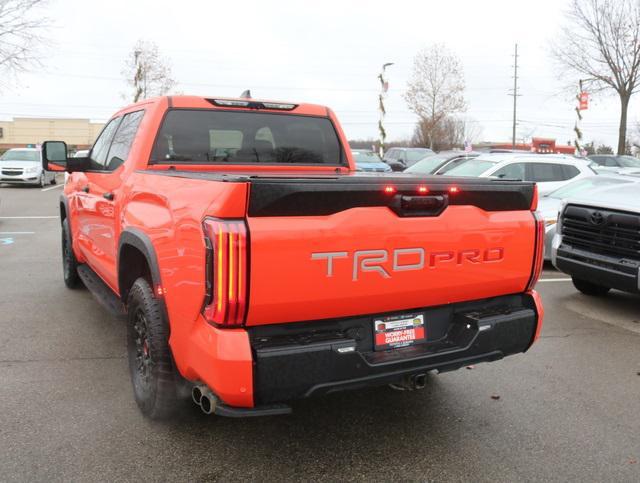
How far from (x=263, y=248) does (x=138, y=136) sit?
2.16 m

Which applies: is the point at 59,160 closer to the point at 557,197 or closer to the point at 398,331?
the point at 398,331

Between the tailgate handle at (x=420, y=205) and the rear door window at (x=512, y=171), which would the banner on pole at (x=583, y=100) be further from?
the tailgate handle at (x=420, y=205)

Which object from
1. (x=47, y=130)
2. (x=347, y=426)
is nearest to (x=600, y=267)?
(x=347, y=426)

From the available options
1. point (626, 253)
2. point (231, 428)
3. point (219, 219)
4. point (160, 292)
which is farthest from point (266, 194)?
point (626, 253)

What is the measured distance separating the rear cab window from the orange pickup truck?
1.99 feet

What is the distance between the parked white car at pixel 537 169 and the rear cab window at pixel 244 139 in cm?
583

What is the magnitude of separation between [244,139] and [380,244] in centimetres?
212

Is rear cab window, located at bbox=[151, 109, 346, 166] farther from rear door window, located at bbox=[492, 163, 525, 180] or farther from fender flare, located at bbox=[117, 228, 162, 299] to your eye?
rear door window, located at bbox=[492, 163, 525, 180]

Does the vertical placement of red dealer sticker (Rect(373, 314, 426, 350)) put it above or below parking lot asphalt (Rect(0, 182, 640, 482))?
above

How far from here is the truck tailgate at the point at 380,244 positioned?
8.14ft

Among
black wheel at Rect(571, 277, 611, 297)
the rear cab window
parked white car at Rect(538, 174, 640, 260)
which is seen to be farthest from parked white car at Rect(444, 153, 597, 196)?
the rear cab window

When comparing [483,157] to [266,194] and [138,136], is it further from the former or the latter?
[266,194]

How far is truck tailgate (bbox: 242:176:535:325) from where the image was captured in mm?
2482

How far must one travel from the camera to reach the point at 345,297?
8.71 feet
